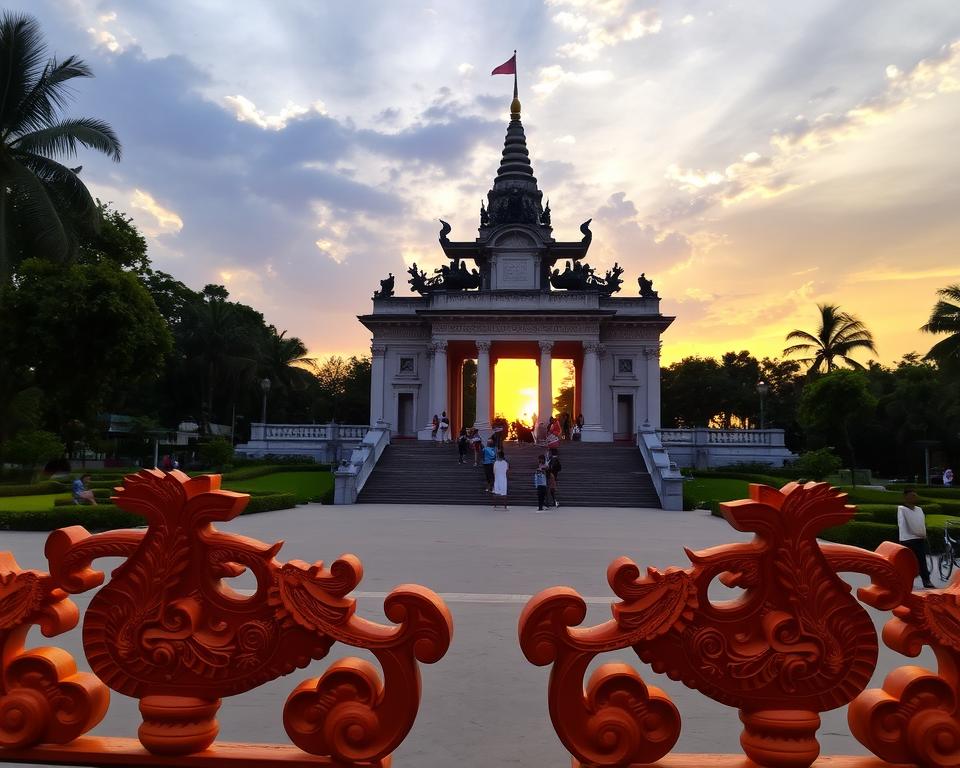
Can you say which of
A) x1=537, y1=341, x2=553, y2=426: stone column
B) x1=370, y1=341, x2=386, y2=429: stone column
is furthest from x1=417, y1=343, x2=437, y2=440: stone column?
x1=537, y1=341, x2=553, y2=426: stone column

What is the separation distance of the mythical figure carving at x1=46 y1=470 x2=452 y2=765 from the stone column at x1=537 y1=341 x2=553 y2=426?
39.6 metres

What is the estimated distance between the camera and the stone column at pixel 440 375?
42.3m

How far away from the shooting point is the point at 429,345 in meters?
44.7

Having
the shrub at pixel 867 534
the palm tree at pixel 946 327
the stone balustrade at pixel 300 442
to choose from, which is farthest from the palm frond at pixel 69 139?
the palm tree at pixel 946 327

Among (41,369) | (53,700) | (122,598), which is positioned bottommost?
(53,700)

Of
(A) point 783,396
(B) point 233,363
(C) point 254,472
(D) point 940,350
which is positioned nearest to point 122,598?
(C) point 254,472

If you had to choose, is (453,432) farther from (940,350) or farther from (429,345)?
(940,350)

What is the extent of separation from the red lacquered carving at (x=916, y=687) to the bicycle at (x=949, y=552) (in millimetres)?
8977

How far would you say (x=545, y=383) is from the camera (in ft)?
139

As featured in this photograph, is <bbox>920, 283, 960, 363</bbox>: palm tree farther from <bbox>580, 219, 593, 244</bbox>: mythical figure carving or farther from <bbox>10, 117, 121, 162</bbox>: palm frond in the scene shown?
<bbox>10, 117, 121, 162</bbox>: palm frond

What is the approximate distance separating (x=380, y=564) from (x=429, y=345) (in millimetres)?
35128

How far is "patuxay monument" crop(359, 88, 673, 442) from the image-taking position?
1645 inches

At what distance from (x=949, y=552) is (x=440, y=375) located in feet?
112

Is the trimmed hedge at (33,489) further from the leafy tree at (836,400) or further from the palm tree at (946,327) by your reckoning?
the palm tree at (946,327)
